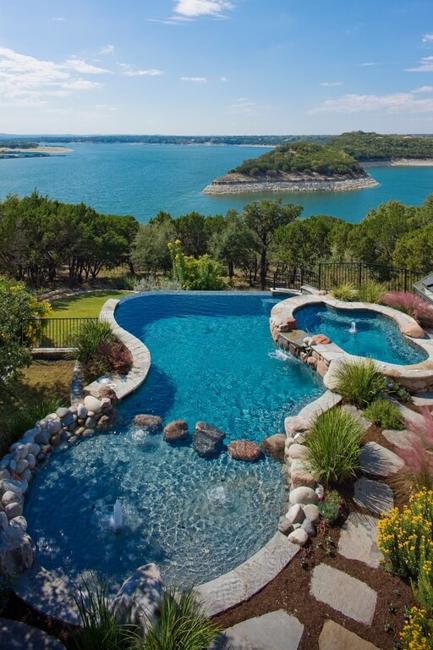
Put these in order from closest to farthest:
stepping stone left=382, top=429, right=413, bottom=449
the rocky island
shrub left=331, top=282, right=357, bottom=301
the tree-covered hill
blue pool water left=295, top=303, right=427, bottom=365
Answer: stepping stone left=382, top=429, right=413, bottom=449, blue pool water left=295, top=303, right=427, bottom=365, shrub left=331, top=282, right=357, bottom=301, the rocky island, the tree-covered hill

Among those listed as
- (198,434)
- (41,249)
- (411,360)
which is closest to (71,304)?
(41,249)

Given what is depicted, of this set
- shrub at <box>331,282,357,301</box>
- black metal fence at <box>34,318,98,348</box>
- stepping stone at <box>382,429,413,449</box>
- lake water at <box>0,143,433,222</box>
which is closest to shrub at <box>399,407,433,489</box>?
stepping stone at <box>382,429,413,449</box>

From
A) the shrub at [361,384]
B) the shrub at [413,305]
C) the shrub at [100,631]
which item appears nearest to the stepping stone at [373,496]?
the shrub at [361,384]

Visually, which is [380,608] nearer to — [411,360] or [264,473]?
[264,473]

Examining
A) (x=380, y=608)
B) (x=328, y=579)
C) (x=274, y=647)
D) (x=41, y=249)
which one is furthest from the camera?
(x=41, y=249)

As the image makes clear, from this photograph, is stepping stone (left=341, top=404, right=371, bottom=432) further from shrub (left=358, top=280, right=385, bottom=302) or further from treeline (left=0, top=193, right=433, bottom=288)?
treeline (left=0, top=193, right=433, bottom=288)

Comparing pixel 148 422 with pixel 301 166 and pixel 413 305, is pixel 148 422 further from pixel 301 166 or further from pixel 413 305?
pixel 301 166
